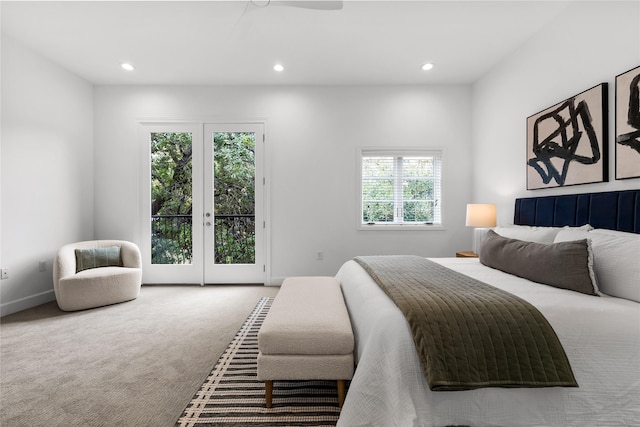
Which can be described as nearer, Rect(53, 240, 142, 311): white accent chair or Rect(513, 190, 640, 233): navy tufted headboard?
Rect(513, 190, 640, 233): navy tufted headboard

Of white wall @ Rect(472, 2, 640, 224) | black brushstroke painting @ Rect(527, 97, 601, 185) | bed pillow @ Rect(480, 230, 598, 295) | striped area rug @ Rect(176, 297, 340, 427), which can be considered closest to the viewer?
striped area rug @ Rect(176, 297, 340, 427)

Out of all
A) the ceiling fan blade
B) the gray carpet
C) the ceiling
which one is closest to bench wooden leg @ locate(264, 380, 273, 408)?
the gray carpet

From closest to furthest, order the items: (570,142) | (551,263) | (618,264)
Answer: (618,264)
(551,263)
(570,142)

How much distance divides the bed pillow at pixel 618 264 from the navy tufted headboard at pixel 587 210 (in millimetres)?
384

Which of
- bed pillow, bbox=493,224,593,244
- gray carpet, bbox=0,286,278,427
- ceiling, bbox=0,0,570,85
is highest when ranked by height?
ceiling, bbox=0,0,570,85

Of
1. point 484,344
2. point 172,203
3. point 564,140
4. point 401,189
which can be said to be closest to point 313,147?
point 401,189

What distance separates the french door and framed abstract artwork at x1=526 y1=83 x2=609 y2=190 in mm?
3210

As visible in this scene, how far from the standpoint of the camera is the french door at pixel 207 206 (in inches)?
171

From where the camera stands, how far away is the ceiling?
2705 mm

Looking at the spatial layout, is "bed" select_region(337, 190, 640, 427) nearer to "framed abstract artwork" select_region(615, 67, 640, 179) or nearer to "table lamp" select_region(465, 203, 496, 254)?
"framed abstract artwork" select_region(615, 67, 640, 179)

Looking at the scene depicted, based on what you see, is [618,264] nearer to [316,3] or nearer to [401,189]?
[316,3]

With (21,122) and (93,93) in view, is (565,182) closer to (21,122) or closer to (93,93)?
(21,122)

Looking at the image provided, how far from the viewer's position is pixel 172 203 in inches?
171

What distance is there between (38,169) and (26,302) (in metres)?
1.48
